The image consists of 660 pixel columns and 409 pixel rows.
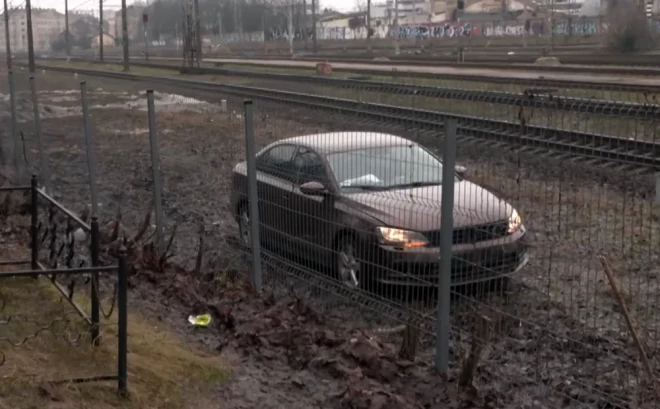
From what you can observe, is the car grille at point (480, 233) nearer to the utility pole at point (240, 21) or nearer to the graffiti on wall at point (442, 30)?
the graffiti on wall at point (442, 30)

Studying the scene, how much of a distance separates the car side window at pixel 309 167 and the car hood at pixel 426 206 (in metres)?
0.48

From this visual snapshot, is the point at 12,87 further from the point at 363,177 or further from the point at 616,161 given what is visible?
the point at 616,161

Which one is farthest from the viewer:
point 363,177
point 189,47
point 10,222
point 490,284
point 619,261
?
point 189,47

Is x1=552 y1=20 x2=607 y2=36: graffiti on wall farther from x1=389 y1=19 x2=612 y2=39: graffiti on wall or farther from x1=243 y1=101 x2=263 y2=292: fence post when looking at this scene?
x1=243 y1=101 x2=263 y2=292: fence post

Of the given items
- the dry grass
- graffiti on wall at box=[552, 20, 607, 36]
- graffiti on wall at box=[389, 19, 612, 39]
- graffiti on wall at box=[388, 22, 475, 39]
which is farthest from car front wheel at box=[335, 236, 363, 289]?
graffiti on wall at box=[388, 22, 475, 39]

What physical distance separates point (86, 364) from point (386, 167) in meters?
2.68

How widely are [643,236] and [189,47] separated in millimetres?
30669

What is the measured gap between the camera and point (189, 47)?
35.8 metres

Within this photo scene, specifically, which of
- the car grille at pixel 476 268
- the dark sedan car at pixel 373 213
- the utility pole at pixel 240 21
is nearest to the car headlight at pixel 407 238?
the dark sedan car at pixel 373 213

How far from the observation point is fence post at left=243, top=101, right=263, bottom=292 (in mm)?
8742

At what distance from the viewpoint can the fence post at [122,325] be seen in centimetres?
511

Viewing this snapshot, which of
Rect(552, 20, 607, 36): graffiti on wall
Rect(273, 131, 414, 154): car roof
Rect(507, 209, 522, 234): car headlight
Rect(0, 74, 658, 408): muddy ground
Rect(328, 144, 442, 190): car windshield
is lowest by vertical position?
Rect(0, 74, 658, 408): muddy ground

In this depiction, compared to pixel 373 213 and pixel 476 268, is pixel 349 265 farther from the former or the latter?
pixel 476 268

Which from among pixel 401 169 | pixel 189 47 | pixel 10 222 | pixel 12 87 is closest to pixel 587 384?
pixel 401 169
